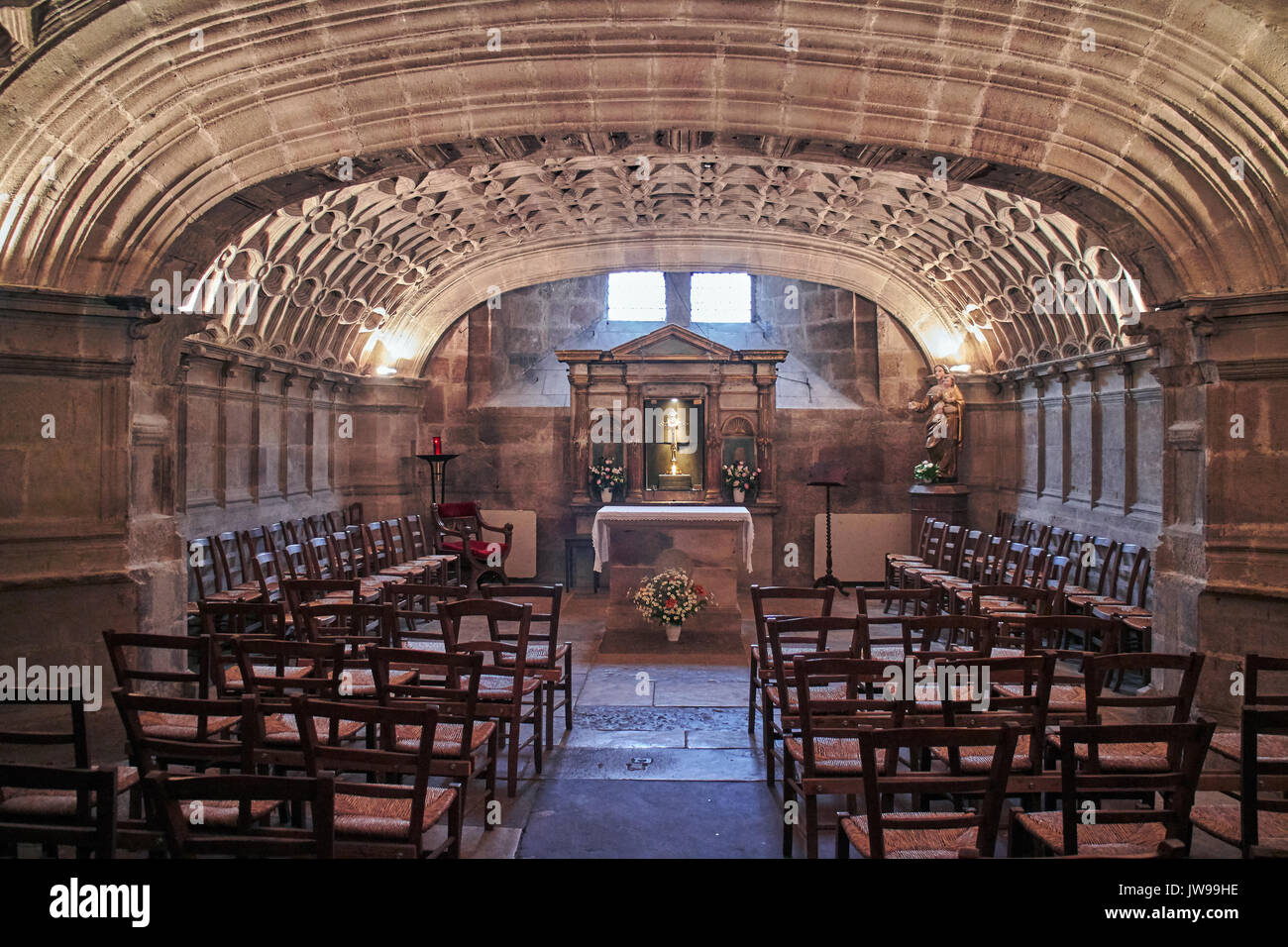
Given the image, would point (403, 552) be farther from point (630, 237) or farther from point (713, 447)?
point (630, 237)

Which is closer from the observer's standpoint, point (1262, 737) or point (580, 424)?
point (1262, 737)

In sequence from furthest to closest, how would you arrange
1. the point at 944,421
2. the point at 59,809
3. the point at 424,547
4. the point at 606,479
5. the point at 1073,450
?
the point at 606,479 → the point at 424,547 → the point at 944,421 → the point at 1073,450 → the point at 59,809

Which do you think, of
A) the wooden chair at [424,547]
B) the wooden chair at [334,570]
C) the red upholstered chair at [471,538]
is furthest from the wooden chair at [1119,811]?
the wooden chair at [424,547]

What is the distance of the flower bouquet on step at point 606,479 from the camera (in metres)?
12.6

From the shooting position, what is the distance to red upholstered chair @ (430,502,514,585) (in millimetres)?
11602

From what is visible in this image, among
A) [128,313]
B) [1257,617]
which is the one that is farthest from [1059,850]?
[128,313]

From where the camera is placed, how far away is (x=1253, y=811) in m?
2.95

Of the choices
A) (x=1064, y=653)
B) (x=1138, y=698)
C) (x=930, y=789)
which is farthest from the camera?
(x=1064, y=653)

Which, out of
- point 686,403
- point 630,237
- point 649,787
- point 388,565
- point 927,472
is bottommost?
point 649,787

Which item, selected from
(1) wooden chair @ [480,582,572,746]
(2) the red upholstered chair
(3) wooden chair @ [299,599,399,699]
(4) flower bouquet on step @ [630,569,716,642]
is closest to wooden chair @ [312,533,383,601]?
(2) the red upholstered chair

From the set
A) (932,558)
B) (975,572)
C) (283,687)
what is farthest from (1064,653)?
(932,558)

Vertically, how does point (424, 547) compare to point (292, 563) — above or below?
below

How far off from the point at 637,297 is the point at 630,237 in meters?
1.90

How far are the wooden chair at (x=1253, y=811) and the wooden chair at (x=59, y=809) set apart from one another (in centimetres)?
344
